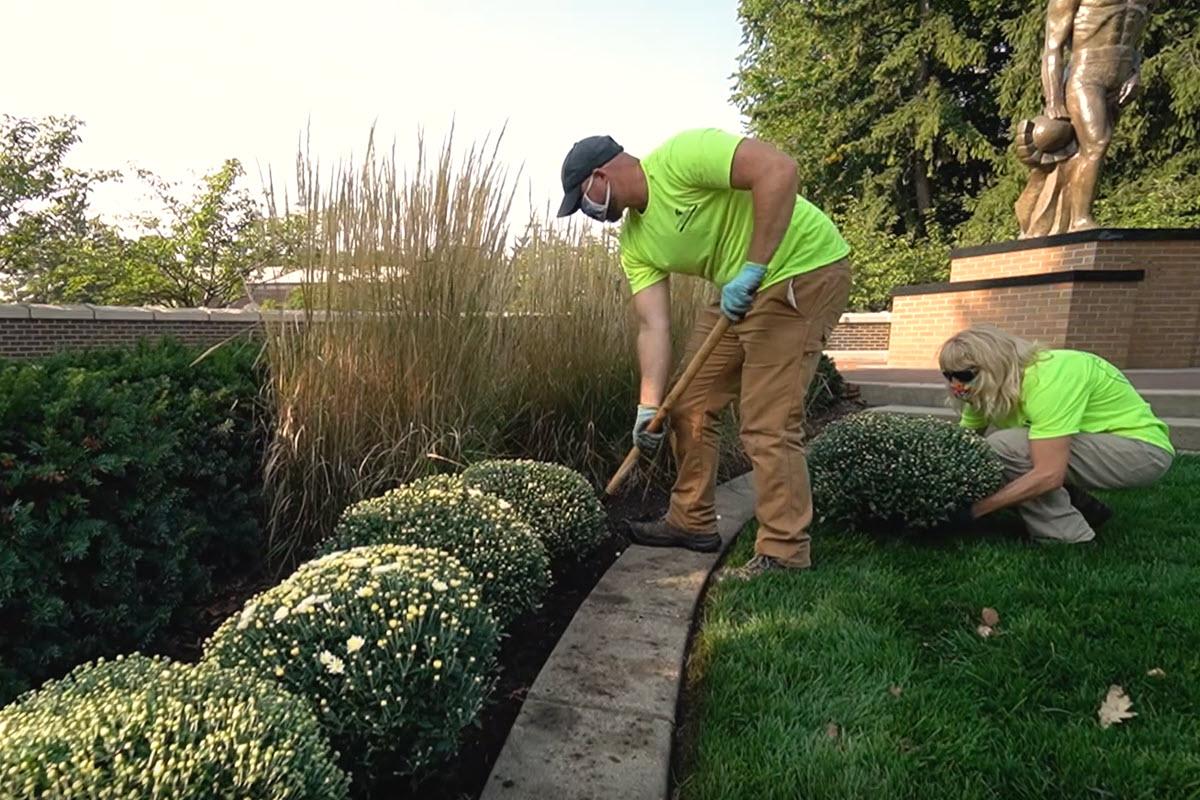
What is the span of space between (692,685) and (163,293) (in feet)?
63.1

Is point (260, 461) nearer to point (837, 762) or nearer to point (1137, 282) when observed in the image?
point (837, 762)

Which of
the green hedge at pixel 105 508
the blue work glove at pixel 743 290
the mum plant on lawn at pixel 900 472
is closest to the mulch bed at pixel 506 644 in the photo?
the green hedge at pixel 105 508

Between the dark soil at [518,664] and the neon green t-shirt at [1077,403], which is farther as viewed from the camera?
the neon green t-shirt at [1077,403]

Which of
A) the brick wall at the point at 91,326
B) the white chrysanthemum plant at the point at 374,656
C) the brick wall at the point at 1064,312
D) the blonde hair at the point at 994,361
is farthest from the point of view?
the brick wall at the point at 91,326

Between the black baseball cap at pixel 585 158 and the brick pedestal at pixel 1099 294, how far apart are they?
559cm

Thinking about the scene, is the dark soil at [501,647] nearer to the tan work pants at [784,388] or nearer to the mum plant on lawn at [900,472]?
the tan work pants at [784,388]

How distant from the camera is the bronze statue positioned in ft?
22.6

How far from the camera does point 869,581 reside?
2.19m

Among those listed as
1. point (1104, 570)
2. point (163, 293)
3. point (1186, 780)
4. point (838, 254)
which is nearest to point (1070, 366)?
point (1104, 570)

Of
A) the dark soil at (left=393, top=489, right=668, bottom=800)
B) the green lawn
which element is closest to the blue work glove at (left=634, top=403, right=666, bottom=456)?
the dark soil at (left=393, top=489, right=668, bottom=800)

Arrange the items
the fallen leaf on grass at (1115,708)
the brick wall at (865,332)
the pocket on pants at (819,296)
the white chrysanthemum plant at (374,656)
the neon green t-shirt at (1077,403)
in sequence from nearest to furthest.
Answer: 1. the white chrysanthemum plant at (374,656)
2. the fallen leaf on grass at (1115,708)
3. the pocket on pants at (819,296)
4. the neon green t-shirt at (1077,403)
5. the brick wall at (865,332)

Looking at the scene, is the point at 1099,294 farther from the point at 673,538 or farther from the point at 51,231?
the point at 51,231

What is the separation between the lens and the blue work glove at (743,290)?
2.14 metres

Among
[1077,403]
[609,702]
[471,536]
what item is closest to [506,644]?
[471,536]
